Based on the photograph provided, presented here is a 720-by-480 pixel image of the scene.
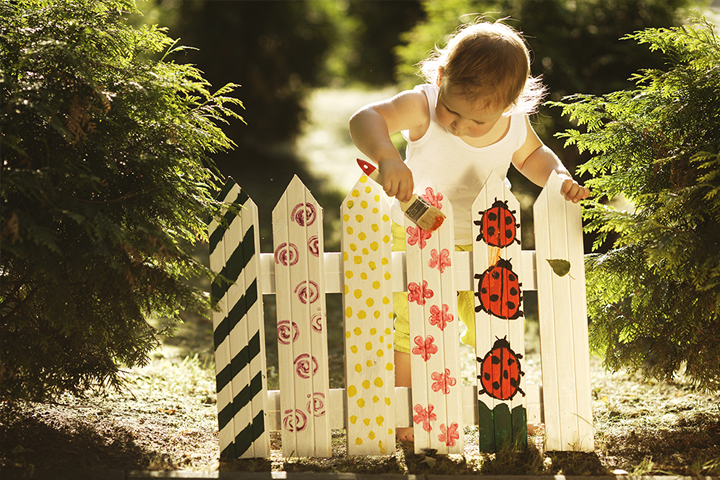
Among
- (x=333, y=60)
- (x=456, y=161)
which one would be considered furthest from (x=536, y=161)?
(x=333, y=60)

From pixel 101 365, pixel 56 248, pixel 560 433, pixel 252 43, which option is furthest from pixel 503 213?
pixel 252 43

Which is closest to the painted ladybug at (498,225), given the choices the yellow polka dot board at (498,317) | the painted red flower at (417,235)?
the yellow polka dot board at (498,317)

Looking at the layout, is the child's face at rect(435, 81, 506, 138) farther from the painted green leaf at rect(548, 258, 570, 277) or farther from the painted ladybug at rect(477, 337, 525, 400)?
the painted ladybug at rect(477, 337, 525, 400)

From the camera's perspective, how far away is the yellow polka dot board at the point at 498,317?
2418 millimetres

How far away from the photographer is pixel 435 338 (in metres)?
2.43

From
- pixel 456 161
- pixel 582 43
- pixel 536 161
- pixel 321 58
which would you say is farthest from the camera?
pixel 321 58

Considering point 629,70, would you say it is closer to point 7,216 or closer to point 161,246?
point 161,246

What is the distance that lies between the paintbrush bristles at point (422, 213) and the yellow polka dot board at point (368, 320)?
0.37ft

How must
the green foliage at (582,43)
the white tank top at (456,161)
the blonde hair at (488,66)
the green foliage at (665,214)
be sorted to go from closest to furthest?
the green foliage at (665,214) → the blonde hair at (488,66) → the white tank top at (456,161) → the green foliage at (582,43)

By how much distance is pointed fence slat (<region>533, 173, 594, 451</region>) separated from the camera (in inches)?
95.0

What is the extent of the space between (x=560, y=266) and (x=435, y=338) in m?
0.60

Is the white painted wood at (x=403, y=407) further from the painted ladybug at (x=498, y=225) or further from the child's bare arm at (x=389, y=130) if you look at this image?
the child's bare arm at (x=389, y=130)

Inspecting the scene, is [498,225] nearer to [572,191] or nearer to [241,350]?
[572,191]

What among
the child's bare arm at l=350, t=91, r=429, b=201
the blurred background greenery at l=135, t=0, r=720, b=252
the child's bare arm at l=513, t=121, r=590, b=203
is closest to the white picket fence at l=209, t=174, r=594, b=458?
the child's bare arm at l=350, t=91, r=429, b=201
